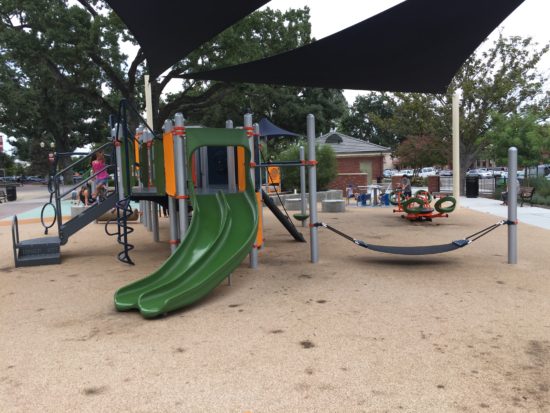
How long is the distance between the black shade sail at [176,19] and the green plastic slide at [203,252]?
7.13 ft

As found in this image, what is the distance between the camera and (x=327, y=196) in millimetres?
18469

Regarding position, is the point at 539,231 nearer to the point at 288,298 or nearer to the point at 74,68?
the point at 288,298

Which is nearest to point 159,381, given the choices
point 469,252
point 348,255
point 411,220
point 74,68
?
point 348,255

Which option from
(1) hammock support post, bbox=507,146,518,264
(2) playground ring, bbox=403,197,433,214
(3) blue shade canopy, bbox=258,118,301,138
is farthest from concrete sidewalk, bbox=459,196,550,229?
(3) blue shade canopy, bbox=258,118,301,138

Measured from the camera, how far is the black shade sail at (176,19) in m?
6.84

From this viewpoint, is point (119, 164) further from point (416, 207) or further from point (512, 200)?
point (416, 207)

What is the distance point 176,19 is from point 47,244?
4.21 metres

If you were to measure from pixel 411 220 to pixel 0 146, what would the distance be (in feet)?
83.3

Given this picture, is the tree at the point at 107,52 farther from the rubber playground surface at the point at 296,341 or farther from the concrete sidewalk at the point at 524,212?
the rubber playground surface at the point at 296,341

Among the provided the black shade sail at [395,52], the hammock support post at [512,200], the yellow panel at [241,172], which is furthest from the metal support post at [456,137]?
the yellow panel at [241,172]

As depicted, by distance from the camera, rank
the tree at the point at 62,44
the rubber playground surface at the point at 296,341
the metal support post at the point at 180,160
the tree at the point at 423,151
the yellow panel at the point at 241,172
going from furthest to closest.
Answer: the tree at the point at 423,151 < the tree at the point at 62,44 < the yellow panel at the point at 241,172 < the metal support post at the point at 180,160 < the rubber playground surface at the point at 296,341

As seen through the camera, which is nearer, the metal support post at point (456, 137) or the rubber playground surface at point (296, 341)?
the rubber playground surface at point (296, 341)

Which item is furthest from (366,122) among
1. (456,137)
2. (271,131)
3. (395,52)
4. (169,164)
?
(169,164)

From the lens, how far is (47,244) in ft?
24.6
